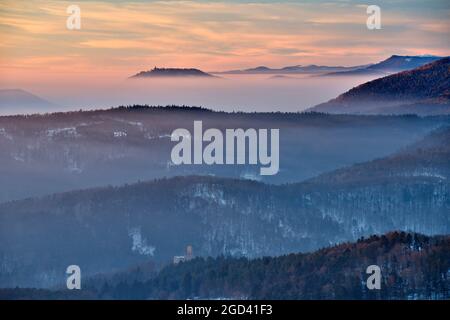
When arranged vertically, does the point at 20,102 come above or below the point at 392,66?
below

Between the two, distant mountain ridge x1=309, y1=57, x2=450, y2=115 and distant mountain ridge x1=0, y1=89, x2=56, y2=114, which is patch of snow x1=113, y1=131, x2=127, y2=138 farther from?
distant mountain ridge x1=309, y1=57, x2=450, y2=115

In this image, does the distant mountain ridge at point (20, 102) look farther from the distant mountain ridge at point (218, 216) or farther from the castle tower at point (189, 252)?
the castle tower at point (189, 252)

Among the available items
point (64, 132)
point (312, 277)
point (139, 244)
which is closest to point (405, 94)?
point (64, 132)

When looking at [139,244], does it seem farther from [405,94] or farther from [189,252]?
[405,94]

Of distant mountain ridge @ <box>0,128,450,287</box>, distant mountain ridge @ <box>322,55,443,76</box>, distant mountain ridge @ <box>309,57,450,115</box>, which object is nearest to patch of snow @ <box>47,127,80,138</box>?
distant mountain ridge @ <box>0,128,450,287</box>
